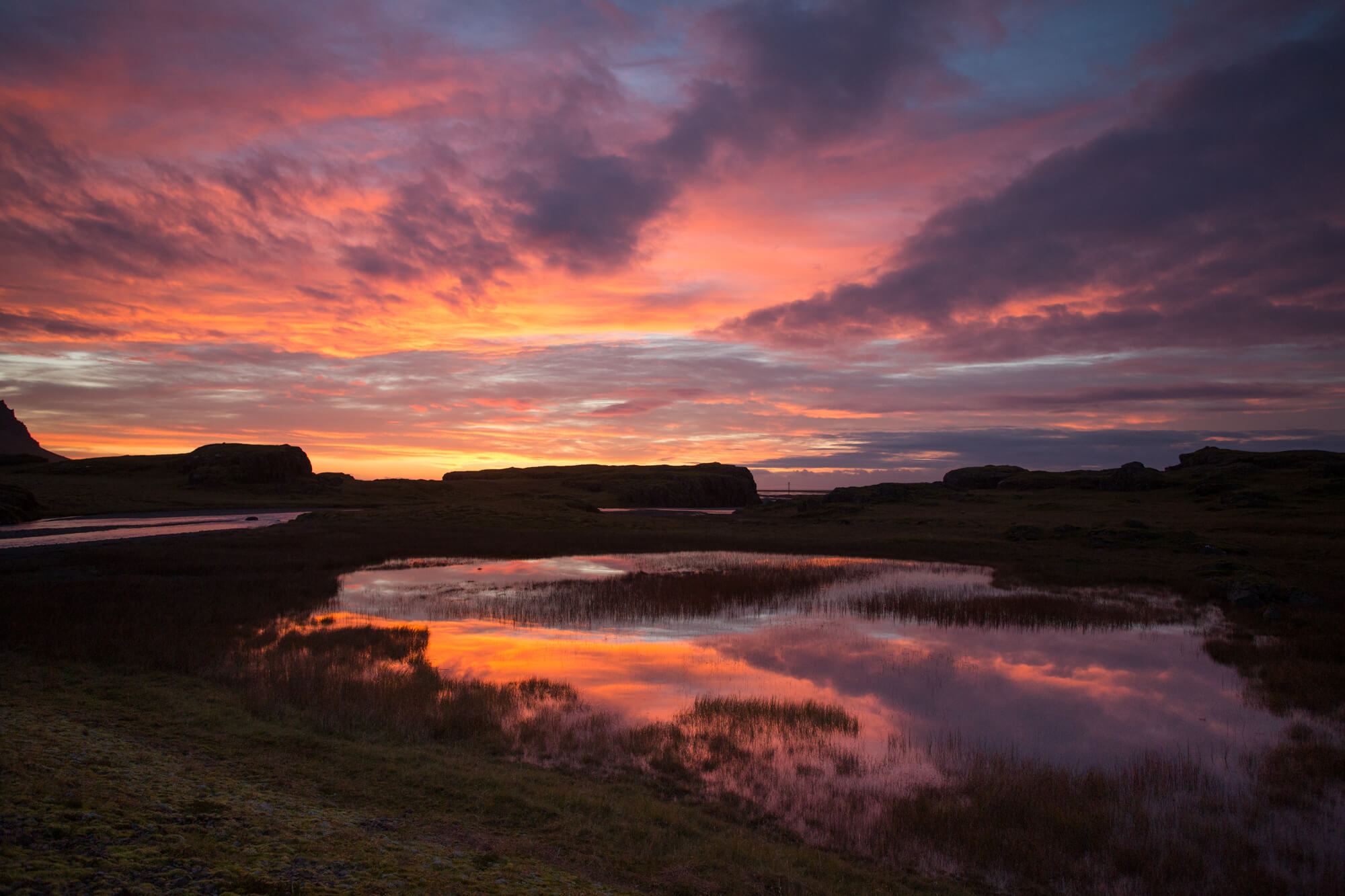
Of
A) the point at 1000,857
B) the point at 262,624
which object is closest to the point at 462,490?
the point at 262,624

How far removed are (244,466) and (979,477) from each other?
129 metres

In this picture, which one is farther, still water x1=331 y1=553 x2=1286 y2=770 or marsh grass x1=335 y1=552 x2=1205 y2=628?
marsh grass x1=335 y1=552 x2=1205 y2=628

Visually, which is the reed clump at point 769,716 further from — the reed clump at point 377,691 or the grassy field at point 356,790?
the reed clump at point 377,691

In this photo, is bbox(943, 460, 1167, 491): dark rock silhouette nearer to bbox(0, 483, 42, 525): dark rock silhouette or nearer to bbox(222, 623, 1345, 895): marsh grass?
bbox(222, 623, 1345, 895): marsh grass

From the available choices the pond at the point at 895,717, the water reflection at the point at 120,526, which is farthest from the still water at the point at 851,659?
the water reflection at the point at 120,526

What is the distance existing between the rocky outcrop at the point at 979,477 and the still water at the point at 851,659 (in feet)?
289

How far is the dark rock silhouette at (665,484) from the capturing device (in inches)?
5659

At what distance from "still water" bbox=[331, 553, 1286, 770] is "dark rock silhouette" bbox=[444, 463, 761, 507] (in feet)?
355

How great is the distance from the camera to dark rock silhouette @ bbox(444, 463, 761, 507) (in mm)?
143750

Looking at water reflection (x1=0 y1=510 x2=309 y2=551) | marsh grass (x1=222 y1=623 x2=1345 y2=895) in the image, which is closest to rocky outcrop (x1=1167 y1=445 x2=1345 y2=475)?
marsh grass (x1=222 y1=623 x2=1345 y2=895)

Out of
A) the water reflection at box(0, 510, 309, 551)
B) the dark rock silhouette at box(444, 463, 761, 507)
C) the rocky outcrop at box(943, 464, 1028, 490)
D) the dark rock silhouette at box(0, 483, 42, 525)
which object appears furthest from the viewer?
the dark rock silhouette at box(444, 463, 761, 507)

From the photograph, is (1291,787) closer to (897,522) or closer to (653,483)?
(897,522)

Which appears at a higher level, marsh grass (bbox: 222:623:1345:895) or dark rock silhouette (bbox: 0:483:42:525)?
dark rock silhouette (bbox: 0:483:42:525)

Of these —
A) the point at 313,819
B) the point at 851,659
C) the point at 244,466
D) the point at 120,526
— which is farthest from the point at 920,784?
the point at 244,466
